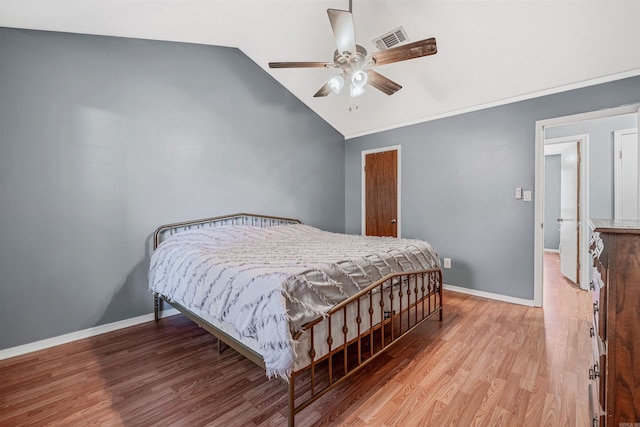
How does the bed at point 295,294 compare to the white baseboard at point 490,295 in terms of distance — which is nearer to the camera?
the bed at point 295,294

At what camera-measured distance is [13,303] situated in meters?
2.29

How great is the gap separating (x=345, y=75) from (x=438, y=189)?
227 cm

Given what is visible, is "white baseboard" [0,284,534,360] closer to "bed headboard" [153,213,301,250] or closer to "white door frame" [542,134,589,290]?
"bed headboard" [153,213,301,250]

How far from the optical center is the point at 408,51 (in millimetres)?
2152

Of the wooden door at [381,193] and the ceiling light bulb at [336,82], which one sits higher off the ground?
the ceiling light bulb at [336,82]

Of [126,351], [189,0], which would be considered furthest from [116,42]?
[126,351]

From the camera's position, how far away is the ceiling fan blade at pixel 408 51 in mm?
2059

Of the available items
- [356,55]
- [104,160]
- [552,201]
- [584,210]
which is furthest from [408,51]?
[552,201]

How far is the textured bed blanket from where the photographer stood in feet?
4.77

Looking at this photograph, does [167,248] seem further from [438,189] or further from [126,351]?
[438,189]

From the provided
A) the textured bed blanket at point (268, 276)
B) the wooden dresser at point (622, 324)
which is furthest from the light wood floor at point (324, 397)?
the wooden dresser at point (622, 324)

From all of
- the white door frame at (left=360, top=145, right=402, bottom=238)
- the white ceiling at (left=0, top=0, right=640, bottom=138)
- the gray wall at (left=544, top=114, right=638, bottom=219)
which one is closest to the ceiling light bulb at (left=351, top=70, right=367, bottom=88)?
the white ceiling at (left=0, top=0, right=640, bottom=138)

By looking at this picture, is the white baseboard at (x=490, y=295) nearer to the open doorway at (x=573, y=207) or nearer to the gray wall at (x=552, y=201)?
the open doorway at (x=573, y=207)

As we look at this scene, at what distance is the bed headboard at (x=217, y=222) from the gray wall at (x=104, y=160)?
86 millimetres
